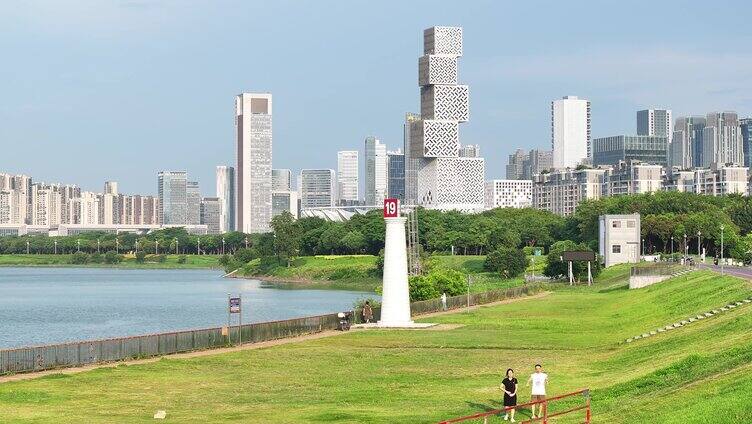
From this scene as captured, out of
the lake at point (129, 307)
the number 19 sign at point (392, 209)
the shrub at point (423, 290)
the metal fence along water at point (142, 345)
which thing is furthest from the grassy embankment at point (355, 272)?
the metal fence along water at point (142, 345)

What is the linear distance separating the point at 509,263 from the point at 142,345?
344 ft

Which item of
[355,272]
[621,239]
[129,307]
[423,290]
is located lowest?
[129,307]

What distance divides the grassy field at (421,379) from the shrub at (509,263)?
8512 centimetres

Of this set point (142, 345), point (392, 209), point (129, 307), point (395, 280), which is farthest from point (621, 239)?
point (142, 345)

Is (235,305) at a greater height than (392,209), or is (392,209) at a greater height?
(392,209)

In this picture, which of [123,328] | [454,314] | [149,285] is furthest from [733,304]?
[149,285]

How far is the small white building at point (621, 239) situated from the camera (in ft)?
458

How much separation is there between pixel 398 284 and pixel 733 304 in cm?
1773

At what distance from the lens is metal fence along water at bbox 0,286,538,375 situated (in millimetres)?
42156

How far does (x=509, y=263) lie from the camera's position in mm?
149375

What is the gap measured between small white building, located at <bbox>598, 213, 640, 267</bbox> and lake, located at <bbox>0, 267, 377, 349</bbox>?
92.4 ft

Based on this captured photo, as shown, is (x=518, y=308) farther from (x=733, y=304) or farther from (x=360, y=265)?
(x=360, y=265)

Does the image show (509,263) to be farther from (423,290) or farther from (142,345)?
(142,345)

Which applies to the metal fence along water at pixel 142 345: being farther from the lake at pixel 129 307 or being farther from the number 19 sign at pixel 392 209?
the lake at pixel 129 307
